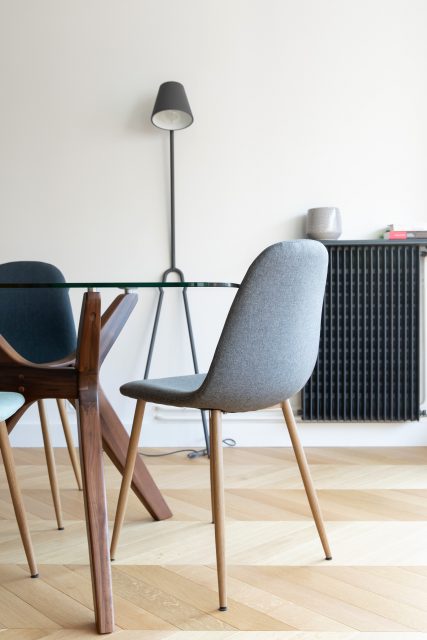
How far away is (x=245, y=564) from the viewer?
1.81 m

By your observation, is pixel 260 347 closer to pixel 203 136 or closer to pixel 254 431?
pixel 254 431

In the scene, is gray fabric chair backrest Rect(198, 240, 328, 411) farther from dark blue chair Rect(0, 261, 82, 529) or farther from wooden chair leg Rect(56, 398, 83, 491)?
dark blue chair Rect(0, 261, 82, 529)

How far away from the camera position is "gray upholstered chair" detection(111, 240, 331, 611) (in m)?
1.52

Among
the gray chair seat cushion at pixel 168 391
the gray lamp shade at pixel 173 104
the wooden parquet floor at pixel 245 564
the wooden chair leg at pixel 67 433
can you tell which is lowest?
the wooden parquet floor at pixel 245 564

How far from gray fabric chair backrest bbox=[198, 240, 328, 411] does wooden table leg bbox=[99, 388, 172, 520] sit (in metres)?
0.62

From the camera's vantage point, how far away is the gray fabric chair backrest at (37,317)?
8.50 ft

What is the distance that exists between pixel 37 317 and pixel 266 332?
1330mm

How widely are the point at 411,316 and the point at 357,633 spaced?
6.68 feet

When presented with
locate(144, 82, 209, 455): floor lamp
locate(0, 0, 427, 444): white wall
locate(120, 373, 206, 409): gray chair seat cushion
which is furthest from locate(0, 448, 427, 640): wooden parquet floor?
locate(0, 0, 427, 444): white wall

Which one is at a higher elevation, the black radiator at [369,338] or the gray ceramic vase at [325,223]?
the gray ceramic vase at [325,223]

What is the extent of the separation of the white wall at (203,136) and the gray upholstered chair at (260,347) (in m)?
1.65

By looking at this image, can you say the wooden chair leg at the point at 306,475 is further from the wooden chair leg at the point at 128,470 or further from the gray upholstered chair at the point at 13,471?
the gray upholstered chair at the point at 13,471

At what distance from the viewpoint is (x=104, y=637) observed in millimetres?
1417

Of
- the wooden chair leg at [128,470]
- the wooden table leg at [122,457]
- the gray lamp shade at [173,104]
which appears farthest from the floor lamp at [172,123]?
the wooden chair leg at [128,470]
